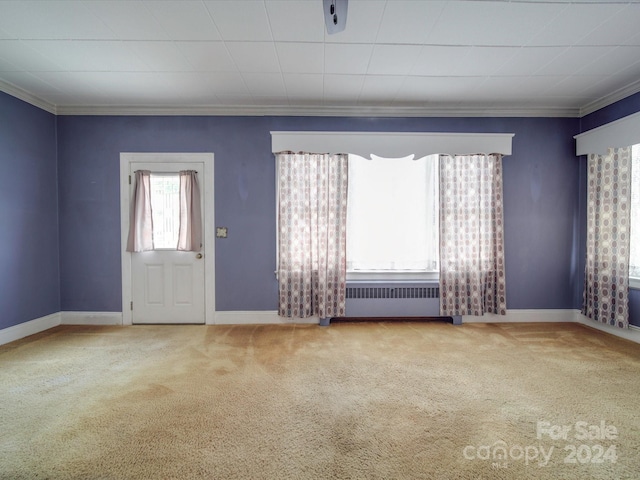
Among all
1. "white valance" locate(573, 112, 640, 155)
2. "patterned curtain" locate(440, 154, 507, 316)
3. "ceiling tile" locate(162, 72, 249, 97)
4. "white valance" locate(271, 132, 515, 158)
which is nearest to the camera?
"ceiling tile" locate(162, 72, 249, 97)

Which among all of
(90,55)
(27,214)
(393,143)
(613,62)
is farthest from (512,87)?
(27,214)

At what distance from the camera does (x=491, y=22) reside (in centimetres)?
225

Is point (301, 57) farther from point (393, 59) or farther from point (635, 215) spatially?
point (635, 215)

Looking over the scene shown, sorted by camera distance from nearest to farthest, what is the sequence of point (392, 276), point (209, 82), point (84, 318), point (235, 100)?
point (209, 82) → point (235, 100) → point (84, 318) → point (392, 276)

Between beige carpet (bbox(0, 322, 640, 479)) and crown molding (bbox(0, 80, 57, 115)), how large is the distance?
103 inches

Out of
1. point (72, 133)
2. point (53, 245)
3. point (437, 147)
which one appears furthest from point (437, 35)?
point (53, 245)

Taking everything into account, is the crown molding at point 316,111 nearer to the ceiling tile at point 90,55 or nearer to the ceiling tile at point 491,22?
the ceiling tile at point 90,55

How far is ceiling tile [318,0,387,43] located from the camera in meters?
2.08

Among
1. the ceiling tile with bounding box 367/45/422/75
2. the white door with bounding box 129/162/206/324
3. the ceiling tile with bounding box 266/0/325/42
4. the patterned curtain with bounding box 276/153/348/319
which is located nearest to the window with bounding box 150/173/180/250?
the white door with bounding box 129/162/206/324

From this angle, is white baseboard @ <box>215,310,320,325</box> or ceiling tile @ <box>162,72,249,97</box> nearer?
ceiling tile @ <box>162,72,249,97</box>

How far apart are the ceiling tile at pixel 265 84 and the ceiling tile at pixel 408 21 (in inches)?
43.7

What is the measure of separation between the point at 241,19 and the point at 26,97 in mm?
2925

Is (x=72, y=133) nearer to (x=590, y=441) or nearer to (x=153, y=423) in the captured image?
(x=153, y=423)

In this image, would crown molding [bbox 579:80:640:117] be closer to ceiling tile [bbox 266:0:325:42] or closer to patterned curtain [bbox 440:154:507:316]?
patterned curtain [bbox 440:154:507:316]
